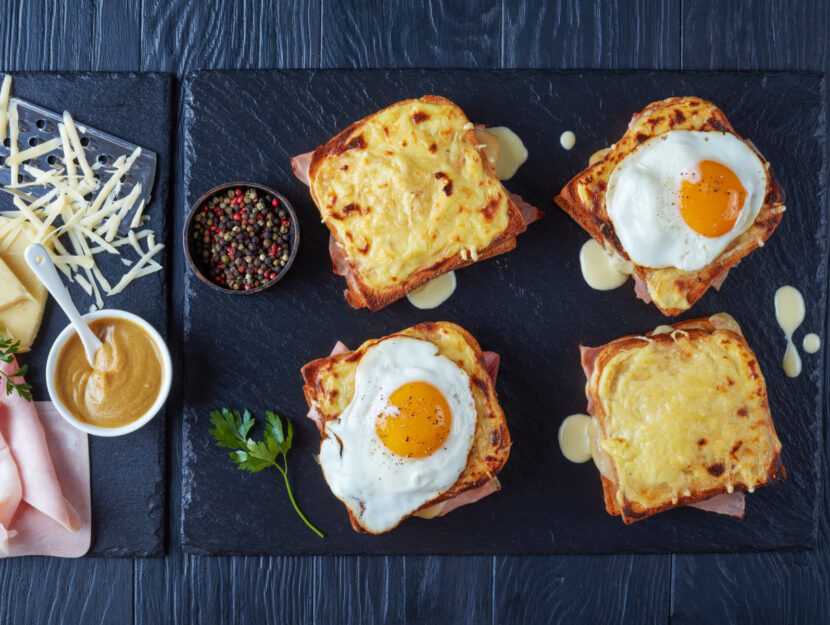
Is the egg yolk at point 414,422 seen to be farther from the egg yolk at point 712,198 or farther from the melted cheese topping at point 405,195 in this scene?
the egg yolk at point 712,198

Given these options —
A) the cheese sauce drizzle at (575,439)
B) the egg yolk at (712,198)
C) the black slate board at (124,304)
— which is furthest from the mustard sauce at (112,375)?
the egg yolk at (712,198)

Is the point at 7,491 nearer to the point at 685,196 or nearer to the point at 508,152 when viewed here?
the point at 508,152

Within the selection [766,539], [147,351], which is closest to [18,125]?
[147,351]

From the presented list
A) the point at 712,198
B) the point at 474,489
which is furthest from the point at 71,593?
the point at 712,198

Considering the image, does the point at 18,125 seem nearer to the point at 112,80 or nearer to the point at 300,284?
the point at 112,80

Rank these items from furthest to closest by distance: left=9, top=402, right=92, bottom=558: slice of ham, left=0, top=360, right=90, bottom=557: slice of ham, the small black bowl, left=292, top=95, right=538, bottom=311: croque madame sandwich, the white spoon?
left=9, top=402, right=92, bottom=558: slice of ham
left=0, top=360, right=90, bottom=557: slice of ham
the small black bowl
left=292, top=95, right=538, bottom=311: croque madame sandwich
the white spoon

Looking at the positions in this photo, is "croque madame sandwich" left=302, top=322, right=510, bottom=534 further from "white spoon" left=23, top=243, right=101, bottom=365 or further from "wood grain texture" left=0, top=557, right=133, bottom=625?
"wood grain texture" left=0, top=557, right=133, bottom=625

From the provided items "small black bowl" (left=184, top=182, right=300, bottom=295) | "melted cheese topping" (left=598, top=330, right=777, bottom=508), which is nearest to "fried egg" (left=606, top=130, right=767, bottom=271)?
"melted cheese topping" (left=598, top=330, right=777, bottom=508)
